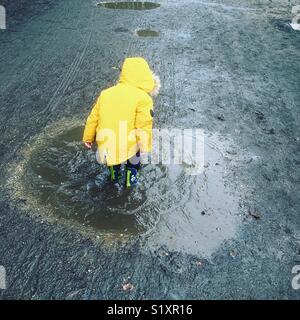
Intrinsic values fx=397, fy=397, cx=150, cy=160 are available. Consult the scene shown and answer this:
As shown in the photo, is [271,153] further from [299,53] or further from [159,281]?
[299,53]

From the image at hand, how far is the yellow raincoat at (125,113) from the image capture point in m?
3.58

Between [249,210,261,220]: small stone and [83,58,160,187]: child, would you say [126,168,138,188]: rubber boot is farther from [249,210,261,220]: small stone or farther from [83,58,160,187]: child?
[249,210,261,220]: small stone

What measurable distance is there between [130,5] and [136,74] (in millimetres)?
6394

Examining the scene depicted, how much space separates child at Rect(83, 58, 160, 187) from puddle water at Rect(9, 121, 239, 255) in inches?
18.8

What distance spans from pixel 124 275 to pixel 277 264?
1.31 m

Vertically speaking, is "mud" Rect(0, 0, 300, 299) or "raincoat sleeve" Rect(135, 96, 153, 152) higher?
"raincoat sleeve" Rect(135, 96, 153, 152)

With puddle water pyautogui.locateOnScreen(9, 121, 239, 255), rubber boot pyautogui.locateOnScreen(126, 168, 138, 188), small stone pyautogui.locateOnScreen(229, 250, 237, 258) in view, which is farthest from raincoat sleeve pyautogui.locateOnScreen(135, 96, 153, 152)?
small stone pyautogui.locateOnScreen(229, 250, 237, 258)

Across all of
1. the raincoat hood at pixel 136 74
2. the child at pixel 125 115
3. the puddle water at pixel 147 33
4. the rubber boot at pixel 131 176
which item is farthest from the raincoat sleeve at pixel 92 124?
the puddle water at pixel 147 33

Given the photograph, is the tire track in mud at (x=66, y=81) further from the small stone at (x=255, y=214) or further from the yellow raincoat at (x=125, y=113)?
the small stone at (x=255, y=214)

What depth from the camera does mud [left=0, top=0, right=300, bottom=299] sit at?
3.27 metres

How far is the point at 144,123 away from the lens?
12.0ft

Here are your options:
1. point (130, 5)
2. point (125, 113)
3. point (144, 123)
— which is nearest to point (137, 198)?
point (144, 123)

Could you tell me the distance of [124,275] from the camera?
10.6 feet
